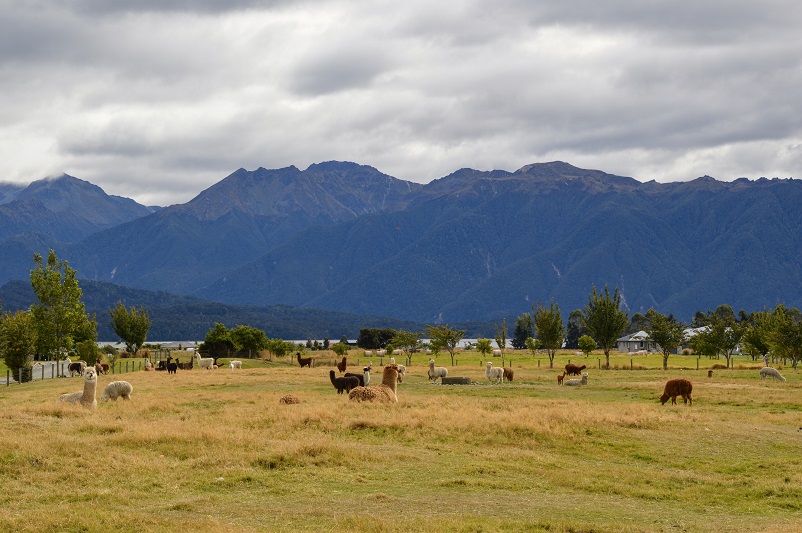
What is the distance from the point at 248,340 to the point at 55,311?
104ft

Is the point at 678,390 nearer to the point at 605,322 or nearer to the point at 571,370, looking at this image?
the point at 571,370

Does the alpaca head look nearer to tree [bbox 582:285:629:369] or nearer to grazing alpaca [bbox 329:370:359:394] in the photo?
grazing alpaca [bbox 329:370:359:394]

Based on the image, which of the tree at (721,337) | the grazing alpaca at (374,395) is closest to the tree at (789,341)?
the tree at (721,337)

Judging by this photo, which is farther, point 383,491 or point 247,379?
point 247,379

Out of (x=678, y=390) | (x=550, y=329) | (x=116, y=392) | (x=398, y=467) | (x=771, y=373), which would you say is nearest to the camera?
(x=398, y=467)

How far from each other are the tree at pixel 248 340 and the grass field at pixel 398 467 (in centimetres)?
6162

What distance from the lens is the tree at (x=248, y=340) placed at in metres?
99.8

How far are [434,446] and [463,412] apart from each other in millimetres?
6651

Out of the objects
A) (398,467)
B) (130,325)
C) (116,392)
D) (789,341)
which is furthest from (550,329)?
(398,467)

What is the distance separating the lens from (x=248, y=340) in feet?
329

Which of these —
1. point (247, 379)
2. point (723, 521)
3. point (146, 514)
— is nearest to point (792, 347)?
point (247, 379)

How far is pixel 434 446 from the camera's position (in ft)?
88.0

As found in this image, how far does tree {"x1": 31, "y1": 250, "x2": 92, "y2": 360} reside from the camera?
69.9 metres

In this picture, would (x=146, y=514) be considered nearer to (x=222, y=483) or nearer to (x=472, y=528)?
(x=222, y=483)
